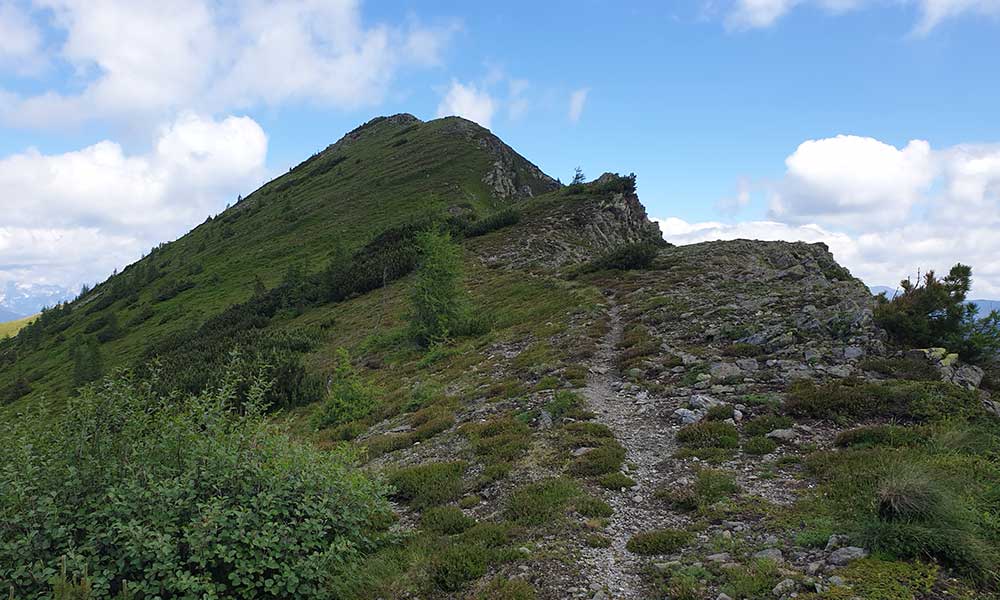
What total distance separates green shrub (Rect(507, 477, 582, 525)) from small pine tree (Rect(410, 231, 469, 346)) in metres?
15.3

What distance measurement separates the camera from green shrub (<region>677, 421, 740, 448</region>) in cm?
983

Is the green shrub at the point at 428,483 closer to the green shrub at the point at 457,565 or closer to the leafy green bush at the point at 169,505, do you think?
the leafy green bush at the point at 169,505

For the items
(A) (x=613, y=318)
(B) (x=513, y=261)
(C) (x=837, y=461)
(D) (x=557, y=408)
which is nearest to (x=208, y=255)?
(B) (x=513, y=261)

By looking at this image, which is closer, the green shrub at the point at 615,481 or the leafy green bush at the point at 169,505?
the leafy green bush at the point at 169,505

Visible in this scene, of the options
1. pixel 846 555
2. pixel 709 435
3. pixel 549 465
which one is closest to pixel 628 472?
pixel 549 465

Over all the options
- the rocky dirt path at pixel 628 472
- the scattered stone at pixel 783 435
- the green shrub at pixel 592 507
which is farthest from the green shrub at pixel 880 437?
the green shrub at pixel 592 507

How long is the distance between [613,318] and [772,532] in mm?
15989

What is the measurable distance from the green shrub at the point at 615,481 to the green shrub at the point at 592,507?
0.67 metres

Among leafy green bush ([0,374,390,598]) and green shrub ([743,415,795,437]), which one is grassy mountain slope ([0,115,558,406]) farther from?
leafy green bush ([0,374,390,598])

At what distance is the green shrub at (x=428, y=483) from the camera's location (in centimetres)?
895

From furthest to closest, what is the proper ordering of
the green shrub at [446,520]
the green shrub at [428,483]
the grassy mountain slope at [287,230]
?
the grassy mountain slope at [287,230]
the green shrub at [428,483]
the green shrub at [446,520]

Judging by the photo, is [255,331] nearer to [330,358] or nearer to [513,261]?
[330,358]

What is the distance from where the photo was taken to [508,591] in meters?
5.79

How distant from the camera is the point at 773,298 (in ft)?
64.0
